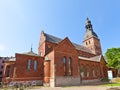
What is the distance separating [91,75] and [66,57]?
12.7 meters

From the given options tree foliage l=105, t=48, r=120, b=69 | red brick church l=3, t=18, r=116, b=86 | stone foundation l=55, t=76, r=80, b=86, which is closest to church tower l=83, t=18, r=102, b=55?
tree foliage l=105, t=48, r=120, b=69

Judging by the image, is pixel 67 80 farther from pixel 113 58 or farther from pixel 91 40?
pixel 91 40

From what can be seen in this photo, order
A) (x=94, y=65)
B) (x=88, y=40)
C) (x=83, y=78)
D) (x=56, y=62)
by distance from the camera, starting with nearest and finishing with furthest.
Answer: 1. (x=56, y=62)
2. (x=83, y=78)
3. (x=94, y=65)
4. (x=88, y=40)

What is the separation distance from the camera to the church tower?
50862mm

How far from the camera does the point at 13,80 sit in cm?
2212

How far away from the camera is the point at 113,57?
35.9 meters

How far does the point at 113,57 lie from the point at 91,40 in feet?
57.9

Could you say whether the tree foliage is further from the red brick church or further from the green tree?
the red brick church

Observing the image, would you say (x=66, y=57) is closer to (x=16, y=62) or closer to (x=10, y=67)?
(x=16, y=62)

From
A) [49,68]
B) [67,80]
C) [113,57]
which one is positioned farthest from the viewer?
[113,57]

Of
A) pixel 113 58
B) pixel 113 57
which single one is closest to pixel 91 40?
pixel 113 57

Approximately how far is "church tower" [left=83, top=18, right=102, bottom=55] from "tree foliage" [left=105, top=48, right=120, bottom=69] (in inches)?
524

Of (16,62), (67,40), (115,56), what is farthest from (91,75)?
(16,62)

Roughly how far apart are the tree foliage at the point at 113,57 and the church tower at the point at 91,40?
13.3 m
